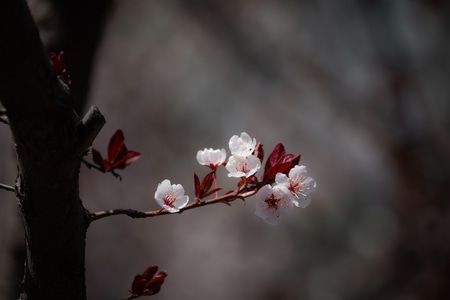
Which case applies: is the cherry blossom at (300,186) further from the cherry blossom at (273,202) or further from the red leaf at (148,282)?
the red leaf at (148,282)

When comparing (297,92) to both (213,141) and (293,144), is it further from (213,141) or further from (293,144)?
(213,141)

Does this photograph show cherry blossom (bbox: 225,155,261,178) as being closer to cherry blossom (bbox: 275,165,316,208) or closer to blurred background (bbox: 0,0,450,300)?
cherry blossom (bbox: 275,165,316,208)

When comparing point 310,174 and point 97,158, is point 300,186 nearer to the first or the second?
point 97,158

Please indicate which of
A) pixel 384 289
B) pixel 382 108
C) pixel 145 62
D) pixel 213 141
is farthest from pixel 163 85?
pixel 384 289

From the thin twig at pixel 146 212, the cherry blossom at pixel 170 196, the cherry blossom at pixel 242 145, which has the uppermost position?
the cherry blossom at pixel 242 145

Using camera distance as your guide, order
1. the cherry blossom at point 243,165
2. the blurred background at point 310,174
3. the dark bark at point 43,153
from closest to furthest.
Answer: the dark bark at point 43,153
the cherry blossom at point 243,165
the blurred background at point 310,174

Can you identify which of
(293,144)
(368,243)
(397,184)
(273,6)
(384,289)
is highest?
(273,6)

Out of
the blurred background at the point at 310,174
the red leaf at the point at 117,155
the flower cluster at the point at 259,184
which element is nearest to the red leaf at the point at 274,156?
the flower cluster at the point at 259,184
